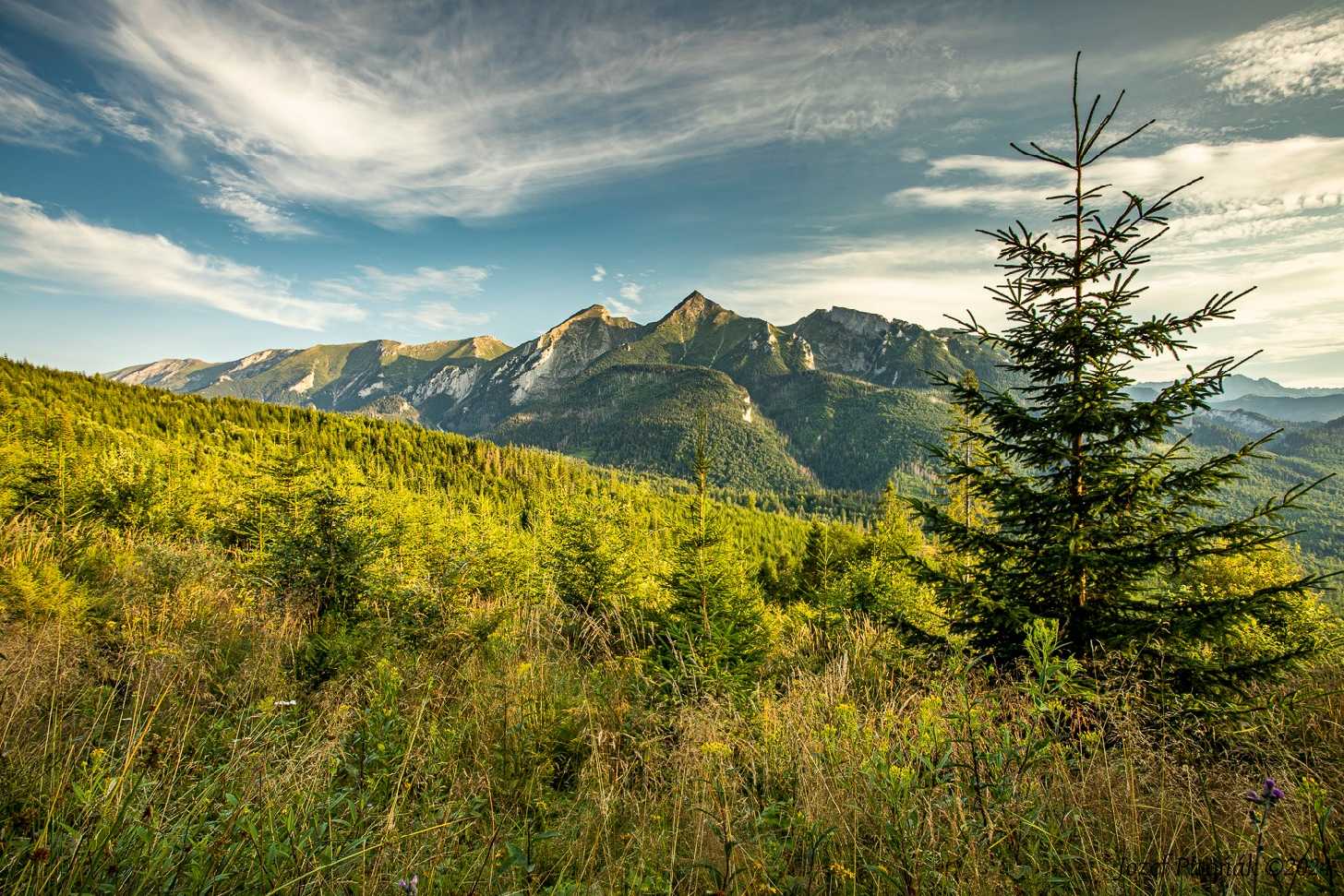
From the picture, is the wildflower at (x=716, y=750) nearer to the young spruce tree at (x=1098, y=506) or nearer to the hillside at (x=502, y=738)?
the hillside at (x=502, y=738)

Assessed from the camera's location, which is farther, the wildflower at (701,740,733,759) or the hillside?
the wildflower at (701,740,733,759)

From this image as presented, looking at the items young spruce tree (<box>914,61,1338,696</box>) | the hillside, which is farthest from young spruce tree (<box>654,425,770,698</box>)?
young spruce tree (<box>914,61,1338,696</box>)

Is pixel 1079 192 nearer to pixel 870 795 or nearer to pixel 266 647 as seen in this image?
pixel 870 795

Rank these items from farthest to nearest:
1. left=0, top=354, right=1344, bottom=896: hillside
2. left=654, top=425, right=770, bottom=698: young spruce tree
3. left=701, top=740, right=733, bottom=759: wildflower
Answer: left=654, top=425, right=770, bottom=698: young spruce tree, left=701, top=740, right=733, bottom=759: wildflower, left=0, top=354, right=1344, bottom=896: hillside

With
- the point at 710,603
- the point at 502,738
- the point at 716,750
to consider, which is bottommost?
the point at 710,603

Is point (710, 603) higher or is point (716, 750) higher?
point (716, 750)

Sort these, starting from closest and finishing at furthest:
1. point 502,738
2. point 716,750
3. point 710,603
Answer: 1. point 716,750
2. point 502,738
3. point 710,603

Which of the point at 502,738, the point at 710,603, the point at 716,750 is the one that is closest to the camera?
the point at 716,750

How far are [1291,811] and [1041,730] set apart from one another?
5.00ft

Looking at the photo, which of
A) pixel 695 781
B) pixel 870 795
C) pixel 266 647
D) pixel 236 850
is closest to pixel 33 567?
pixel 266 647

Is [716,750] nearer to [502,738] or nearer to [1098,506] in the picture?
[502,738]

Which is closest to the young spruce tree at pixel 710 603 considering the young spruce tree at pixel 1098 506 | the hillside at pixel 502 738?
the hillside at pixel 502 738

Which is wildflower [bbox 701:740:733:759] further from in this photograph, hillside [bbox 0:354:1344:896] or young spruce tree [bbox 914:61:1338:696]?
young spruce tree [bbox 914:61:1338:696]

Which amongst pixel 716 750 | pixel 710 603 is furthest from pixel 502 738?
Answer: pixel 710 603
